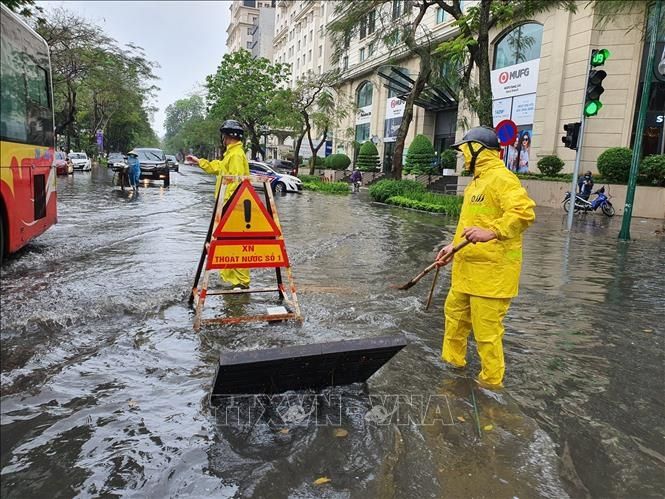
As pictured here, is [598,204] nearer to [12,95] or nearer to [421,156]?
[421,156]

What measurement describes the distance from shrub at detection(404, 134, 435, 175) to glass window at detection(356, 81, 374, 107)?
13101 millimetres

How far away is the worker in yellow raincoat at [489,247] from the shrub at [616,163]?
18.9 metres

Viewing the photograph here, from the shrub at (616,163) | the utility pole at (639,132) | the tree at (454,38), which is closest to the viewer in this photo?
the utility pole at (639,132)

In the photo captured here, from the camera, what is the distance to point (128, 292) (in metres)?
6.05

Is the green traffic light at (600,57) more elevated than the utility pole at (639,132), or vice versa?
the green traffic light at (600,57)

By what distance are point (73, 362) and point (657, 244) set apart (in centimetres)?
1284

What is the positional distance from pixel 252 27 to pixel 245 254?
125017mm

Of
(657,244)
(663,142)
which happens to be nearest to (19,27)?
(657,244)

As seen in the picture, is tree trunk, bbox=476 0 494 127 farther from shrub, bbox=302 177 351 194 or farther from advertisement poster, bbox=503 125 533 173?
shrub, bbox=302 177 351 194

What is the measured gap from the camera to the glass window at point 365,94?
46.1 metres

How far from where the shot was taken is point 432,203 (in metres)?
19.0

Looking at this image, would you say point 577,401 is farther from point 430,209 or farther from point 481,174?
point 430,209

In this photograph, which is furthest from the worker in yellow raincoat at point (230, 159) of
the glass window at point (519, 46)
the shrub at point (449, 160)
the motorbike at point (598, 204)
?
the shrub at point (449, 160)

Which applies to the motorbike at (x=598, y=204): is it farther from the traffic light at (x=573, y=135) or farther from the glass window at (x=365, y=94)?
the glass window at (x=365, y=94)
